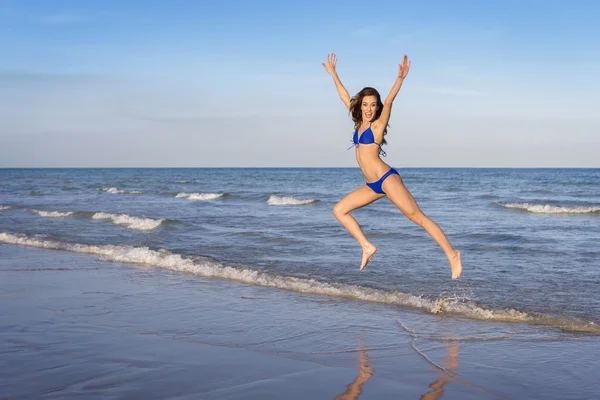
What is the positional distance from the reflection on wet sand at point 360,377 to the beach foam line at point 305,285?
8.76 feet

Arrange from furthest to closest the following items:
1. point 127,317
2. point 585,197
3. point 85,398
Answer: point 585,197
point 127,317
point 85,398

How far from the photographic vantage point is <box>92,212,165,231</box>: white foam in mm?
19878

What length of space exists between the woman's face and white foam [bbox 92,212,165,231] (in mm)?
13587

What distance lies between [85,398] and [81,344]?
162cm

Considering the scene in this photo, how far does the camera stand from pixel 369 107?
6.98 meters

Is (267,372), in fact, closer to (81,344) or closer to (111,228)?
(81,344)

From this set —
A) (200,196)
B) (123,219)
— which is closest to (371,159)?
(123,219)

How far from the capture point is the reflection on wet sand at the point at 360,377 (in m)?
5.00

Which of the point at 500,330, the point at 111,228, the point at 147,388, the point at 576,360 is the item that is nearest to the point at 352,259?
the point at 500,330

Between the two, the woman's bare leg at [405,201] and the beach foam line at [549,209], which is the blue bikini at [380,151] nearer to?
the woman's bare leg at [405,201]

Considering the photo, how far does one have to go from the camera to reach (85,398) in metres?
4.82

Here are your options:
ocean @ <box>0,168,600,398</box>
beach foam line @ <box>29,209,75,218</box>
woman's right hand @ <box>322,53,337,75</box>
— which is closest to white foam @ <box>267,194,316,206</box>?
ocean @ <box>0,168,600,398</box>

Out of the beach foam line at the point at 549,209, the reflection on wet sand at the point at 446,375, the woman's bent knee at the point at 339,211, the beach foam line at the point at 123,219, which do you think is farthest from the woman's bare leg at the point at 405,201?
the beach foam line at the point at 549,209

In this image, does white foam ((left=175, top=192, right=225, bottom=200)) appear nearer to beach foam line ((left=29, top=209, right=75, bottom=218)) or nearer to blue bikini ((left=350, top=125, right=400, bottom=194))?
beach foam line ((left=29, top=209, right=75, bottom=218))
